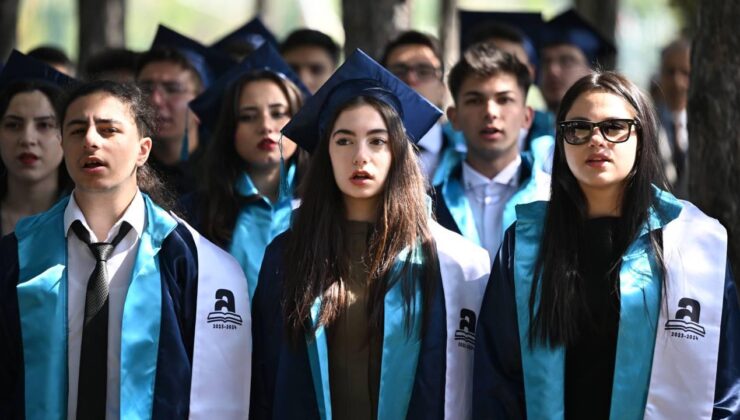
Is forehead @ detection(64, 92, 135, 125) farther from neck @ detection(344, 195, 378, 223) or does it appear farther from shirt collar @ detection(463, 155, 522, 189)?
shirt collar @ detection(463, 155, 522, 189)

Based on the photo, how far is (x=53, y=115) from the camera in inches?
237

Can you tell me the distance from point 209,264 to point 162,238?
22 centimetres

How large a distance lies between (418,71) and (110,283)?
2.97 meters

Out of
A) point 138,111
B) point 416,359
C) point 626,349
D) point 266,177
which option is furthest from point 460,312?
point 266,177

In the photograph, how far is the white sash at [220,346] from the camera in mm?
4730

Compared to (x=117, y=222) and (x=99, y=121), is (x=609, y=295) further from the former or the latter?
(x=99, y=121)

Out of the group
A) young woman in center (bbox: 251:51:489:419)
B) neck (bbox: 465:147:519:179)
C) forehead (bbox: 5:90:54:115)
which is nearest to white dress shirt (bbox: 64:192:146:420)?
young woman in center (bbox: 251:51:489:419)

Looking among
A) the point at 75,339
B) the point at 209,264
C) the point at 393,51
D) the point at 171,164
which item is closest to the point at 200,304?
the point at 209,264

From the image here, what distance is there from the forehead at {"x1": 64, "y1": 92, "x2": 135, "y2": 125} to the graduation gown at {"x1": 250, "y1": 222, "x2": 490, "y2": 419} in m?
0.95

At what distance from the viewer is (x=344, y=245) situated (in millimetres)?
4828

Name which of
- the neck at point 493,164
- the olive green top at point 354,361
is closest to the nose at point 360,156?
the olive green top at point 354,361

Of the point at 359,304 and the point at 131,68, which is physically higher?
the point at 131,68

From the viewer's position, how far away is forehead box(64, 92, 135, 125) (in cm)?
496

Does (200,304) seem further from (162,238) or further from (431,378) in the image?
(431,378)
